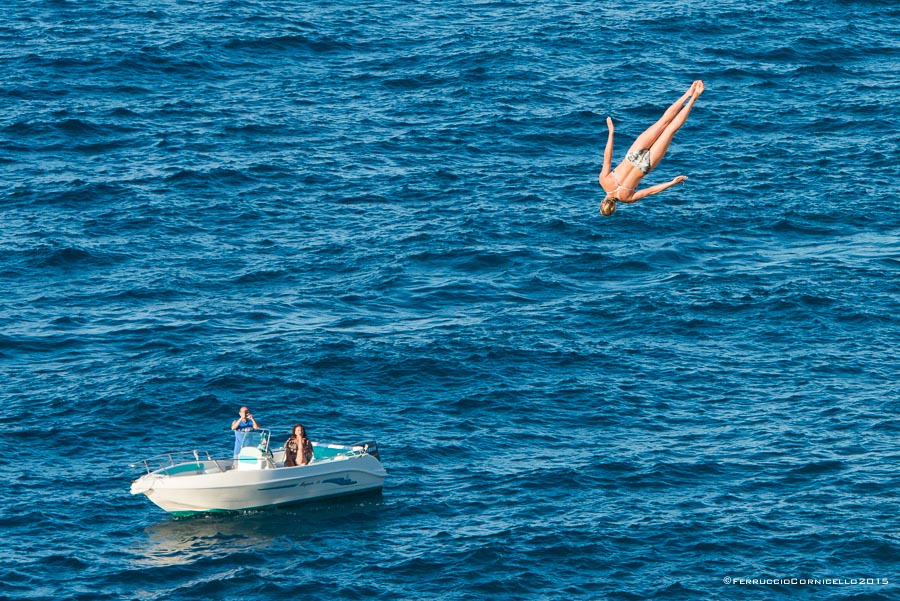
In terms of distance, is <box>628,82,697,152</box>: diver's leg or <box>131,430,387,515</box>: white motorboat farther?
<box>131,430,387,515</box>: white motorboat

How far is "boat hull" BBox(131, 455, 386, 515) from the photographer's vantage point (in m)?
64.5

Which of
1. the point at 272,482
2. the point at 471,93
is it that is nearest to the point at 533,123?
the point at 471,93

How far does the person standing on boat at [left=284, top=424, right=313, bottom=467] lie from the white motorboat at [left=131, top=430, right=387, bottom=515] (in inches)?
15.1

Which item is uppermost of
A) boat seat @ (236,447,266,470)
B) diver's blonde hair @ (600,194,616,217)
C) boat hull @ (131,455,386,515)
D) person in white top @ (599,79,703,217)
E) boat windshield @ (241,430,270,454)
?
person in white top @ (599,79,703,217)

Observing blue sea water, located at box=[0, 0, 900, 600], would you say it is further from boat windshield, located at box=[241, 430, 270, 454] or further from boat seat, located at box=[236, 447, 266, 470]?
boat windshield, located at box=[241, 430, 270, 454]

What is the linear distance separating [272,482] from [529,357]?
1534 centimetres

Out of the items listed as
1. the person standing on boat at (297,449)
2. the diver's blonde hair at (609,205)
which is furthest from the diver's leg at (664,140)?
the person standing on boat at (297,449)

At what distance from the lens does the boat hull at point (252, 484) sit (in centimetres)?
6450

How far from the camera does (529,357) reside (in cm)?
7512

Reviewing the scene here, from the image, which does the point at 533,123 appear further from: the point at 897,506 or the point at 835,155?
the point at 897,506

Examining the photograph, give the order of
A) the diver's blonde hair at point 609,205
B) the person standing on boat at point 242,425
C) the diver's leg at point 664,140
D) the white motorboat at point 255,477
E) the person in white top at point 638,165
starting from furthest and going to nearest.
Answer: the person standing on boat at point 242,425 → the white motorboat at point 255,477 → the diver's blonde hair at point 609,205 → the person in white top at point 638,165 → the diver's leg at point 664,140

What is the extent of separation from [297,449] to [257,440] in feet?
5.88

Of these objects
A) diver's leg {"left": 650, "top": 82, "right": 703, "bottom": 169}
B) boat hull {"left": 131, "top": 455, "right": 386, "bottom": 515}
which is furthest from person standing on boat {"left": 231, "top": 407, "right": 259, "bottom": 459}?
diver's leg {"left": 650, "top": 82, "right": 703, "bottom": 169}

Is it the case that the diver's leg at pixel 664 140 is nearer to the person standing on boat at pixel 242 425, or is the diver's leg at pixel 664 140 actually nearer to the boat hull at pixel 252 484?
the boat hull at pixel 252 484
